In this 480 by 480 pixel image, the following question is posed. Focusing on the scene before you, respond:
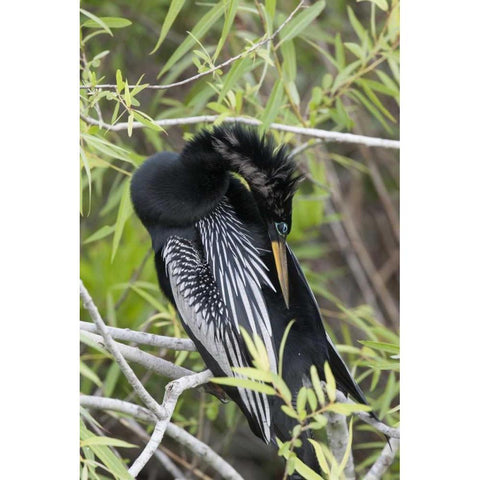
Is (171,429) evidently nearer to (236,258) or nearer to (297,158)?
(236,258)

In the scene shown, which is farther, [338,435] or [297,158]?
[297,158]

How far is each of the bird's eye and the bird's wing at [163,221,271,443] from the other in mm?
149

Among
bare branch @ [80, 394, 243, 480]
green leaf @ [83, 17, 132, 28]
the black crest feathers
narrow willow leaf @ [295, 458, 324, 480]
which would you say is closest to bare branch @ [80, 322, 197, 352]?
bare branch @ [80, 394, 243, 480]

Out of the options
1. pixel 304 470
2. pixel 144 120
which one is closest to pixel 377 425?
pixel 304 470

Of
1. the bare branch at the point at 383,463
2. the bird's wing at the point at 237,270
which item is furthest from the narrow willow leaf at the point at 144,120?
the bare branch at the point at 383,463

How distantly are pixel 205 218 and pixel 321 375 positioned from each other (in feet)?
1.32

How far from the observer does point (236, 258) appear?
150cm

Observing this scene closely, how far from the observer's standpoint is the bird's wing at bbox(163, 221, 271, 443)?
140 centimetres

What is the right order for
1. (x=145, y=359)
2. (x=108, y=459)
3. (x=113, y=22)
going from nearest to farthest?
(x=108, y=459)
(x=145, y=359)
(x=113, y=22)

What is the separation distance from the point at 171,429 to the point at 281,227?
436 millimetres

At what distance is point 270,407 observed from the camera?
1.39 metres

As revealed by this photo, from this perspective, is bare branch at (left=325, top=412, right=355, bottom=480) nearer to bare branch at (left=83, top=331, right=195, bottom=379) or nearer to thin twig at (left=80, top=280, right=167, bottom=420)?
bare branch at (left=83, top=331, right=195, bottom=379)
